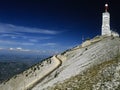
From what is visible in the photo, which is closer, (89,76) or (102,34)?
(89,76)

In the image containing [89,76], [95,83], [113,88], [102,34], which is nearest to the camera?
[113,88]

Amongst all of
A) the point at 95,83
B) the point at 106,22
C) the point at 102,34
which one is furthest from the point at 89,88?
the point at 102,34

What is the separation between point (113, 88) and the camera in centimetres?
4047

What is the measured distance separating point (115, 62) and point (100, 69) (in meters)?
3.13

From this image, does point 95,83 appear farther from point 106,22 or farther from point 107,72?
point 106,22

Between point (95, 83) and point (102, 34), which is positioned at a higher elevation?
point (102, 34)

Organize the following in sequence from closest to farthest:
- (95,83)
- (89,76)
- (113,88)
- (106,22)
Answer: (113,88) < (95,83) < (89,76) < (106,22)

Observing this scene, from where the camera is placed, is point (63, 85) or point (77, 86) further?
point (63, 85)

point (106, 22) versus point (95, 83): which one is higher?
point (106, 22)

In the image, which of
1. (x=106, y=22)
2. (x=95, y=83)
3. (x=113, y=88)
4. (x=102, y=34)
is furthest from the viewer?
Answer: (x=102, y=34)

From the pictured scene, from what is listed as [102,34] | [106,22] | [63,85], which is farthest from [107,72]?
[102,34]

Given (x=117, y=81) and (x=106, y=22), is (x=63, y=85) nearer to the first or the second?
(x=117, y=81)

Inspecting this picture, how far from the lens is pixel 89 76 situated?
47719mm

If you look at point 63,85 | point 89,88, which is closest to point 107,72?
point 89,88
